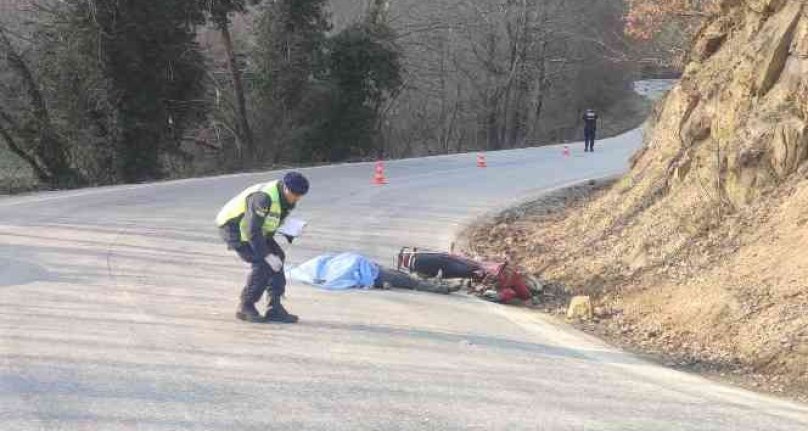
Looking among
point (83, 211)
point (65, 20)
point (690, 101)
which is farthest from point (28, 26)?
point (690, 101)

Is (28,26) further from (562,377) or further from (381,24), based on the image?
(562,377)

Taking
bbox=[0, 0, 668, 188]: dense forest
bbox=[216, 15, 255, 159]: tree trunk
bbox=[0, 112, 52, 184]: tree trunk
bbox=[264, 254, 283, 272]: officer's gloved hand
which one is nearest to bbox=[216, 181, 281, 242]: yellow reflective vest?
bbox=[264, 254, 283, 272]: officer's gloved hand

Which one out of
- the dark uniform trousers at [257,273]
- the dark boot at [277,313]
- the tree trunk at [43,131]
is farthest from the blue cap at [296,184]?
the tree trunk at [43,131]

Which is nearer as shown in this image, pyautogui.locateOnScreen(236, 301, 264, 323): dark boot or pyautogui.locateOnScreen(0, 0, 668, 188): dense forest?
pyautogui.locateOnScreen(236, 301, 264, 323): dark boot

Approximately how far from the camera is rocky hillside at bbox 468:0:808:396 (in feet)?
27.1

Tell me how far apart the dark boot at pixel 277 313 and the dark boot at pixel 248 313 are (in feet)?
0.31

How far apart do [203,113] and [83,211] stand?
1585 cm

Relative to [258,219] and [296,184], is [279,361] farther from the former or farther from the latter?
[296,184]

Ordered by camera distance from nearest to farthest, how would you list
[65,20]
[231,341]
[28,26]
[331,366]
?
[331,366] → [231,341] → [65,20] → [28,26]

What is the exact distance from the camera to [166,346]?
6.98m

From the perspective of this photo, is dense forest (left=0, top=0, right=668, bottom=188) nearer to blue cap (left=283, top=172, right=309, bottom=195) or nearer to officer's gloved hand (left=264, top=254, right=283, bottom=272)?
officer's gloved hand (left=264, top=254, right=283, bottom=272)

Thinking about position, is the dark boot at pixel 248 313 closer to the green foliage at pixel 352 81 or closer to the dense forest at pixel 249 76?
the dense forest at pixel 249 76

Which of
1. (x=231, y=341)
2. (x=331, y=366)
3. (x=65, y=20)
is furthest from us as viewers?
(x=65, y=20)

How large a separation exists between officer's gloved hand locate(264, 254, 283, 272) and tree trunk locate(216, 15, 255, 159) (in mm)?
25440
